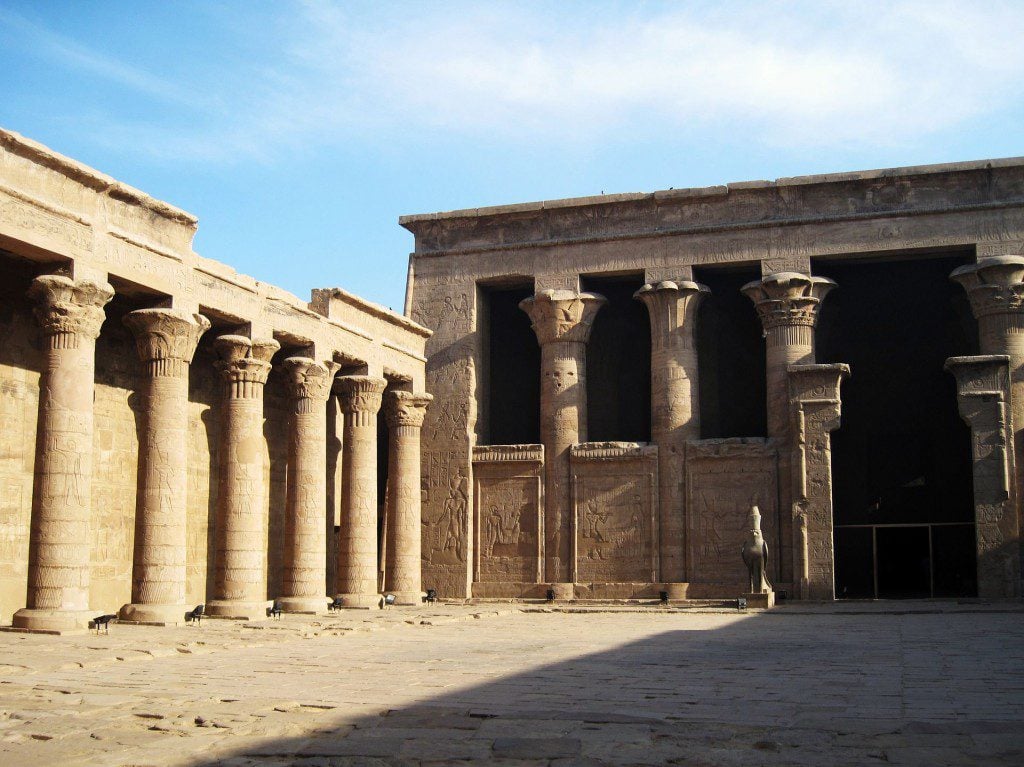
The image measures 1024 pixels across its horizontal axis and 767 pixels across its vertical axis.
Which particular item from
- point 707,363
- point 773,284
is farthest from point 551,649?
point 707,363

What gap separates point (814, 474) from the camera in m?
27.4

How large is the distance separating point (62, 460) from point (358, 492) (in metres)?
9.07

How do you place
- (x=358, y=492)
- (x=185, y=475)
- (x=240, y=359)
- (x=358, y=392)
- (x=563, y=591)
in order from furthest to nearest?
(x=563, y=591), (x=358, y=392), (x=358, y=492), (x=240, y=359), (x=185, y=475)

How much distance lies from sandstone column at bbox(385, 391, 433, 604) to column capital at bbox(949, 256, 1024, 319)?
1320 centimetres

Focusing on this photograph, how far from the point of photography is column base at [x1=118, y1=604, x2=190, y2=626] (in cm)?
1827

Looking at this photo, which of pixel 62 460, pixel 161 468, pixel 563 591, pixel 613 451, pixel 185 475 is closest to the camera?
pixel 62 460

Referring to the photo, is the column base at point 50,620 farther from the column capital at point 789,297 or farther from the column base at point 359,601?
the column capital at point 789,297

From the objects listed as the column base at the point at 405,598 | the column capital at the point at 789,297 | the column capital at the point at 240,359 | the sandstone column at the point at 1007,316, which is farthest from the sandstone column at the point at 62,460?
the sandstone column at the point at 1007,316

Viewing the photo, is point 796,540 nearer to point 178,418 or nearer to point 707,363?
point 707,363

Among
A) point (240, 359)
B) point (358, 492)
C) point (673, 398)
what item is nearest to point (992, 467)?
point (673, 398)

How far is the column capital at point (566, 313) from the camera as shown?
98.4 feet

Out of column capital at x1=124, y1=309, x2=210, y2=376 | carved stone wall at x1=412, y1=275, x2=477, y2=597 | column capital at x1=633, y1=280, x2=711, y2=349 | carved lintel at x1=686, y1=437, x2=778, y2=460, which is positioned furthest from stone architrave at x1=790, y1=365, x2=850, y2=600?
column capital at x1=124, y1=309, x2=210, y2=376

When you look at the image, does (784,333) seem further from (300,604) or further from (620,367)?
(300,604)

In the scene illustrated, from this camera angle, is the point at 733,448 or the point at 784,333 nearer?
the point at 733,448
